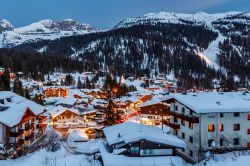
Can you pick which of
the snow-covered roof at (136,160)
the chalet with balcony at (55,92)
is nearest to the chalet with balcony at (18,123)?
the snow-covered roof at (136,160)

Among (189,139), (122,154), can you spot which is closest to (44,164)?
(122,154)

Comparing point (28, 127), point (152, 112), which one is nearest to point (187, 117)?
point (28, 127)

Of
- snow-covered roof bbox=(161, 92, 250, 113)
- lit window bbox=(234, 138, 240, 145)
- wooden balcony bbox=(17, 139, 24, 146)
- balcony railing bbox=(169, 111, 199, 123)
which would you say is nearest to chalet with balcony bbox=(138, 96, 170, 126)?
snow-covered roof bbox=(161, 92, 250, 113)

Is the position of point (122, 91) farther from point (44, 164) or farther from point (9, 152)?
point (44, 164)

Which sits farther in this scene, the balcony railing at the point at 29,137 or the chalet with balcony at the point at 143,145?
the balcony railing at the point at 29,137

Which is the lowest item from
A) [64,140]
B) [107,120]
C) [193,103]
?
[64,140]

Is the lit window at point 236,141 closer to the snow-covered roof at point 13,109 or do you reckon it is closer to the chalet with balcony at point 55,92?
the snow-covered roof at point 13,109

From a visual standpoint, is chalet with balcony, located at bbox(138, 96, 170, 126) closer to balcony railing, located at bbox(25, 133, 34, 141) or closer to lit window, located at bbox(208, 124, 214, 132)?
balcony railing, located at bbox(25, 133, 34, 141)

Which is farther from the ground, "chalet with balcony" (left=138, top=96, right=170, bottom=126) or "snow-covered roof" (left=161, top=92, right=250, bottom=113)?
"snow-covered roof" (left=161, top=92, right=250, bottom=113)

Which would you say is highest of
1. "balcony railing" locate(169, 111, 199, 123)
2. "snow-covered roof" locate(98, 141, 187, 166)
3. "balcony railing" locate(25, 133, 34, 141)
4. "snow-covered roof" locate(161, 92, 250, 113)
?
"snow-covered roof" locate(161, 92, 250, 113)
